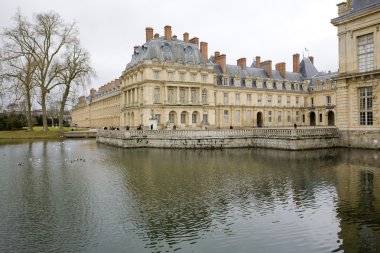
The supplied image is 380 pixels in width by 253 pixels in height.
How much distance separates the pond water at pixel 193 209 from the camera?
7148 millimetres

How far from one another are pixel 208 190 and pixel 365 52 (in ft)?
60.6

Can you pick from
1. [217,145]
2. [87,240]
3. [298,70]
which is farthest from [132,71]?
[87,240]

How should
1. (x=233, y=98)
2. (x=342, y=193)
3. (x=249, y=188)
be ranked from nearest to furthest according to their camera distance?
(x=342, y=193) < (x=249, y=188) < (x=233, y=98)

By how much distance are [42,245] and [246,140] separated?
2217 cm

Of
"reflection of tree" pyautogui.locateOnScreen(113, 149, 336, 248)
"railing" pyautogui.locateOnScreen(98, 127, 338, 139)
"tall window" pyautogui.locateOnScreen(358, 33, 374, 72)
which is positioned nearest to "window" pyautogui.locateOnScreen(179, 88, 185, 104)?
"railing" pyautogui.locateOnScreen(98, 127, 338, 139)

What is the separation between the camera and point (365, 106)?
23438mm

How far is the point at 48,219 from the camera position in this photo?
8.73m

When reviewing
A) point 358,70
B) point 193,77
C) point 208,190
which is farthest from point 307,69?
point 208,190

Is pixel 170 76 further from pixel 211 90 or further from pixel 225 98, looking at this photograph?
pixel 225 98

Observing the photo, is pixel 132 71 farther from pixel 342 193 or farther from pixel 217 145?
pixel 342 193

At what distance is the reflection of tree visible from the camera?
27.3 feet

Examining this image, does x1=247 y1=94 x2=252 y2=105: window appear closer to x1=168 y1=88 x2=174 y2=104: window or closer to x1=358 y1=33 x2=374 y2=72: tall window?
x1=168 y1=88 x2=174 y2=104: window

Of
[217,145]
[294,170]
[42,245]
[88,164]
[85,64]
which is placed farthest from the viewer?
[85,64]

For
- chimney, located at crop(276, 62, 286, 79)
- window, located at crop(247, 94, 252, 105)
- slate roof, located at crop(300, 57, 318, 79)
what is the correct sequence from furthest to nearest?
slate roof, located at crop(300, 57, 318, 79), chimney, located at crop(276, 62, 286, 79), window, located at crop(247, 94, 252, 105)
